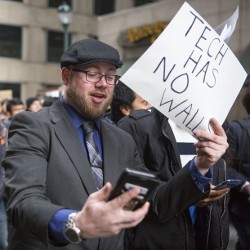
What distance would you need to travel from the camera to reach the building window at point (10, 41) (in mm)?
31391

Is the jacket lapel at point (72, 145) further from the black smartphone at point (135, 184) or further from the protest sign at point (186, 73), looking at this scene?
the black smartphone at point (135, 184)

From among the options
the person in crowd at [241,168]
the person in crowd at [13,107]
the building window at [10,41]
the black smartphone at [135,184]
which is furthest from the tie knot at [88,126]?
the building window at [10,41]

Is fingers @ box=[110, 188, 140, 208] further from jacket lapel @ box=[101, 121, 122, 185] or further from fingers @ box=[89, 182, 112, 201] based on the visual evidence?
jacket lapel @ box=[101, 121, 122, 185]

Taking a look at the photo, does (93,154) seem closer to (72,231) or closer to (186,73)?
(186,73)

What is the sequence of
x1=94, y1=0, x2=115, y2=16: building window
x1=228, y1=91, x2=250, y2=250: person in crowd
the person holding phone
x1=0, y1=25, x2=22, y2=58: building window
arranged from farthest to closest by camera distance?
x1=94, y1=0, x2=115, y2=16: building window < x1=0, y1=25, x2=22, y2=58: building window < x1=228, y1=91, x2=250, y2=250: person in crowd < the person holding phone

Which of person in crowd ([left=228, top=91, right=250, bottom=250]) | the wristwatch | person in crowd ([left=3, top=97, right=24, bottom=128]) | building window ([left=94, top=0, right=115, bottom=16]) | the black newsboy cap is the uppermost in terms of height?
the black newsboy cap

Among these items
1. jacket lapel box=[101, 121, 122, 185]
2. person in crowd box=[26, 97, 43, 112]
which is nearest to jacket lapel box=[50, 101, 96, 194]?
jacket lapel box=[101, 121, 122, 185]

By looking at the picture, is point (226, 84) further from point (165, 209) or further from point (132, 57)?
point (132, 57)

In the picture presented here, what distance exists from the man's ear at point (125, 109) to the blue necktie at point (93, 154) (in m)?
1.94

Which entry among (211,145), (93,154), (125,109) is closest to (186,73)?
(211,145)

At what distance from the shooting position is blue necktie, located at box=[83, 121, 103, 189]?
237 centimetres

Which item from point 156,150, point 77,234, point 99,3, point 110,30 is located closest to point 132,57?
point 110,30

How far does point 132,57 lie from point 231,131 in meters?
16.5

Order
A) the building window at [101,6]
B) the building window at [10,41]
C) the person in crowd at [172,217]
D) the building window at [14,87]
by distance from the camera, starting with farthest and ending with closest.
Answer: the building window at [101,6] → the building window at [10,41] → the building window at [14,87] → the person in crowd at [172,217]
